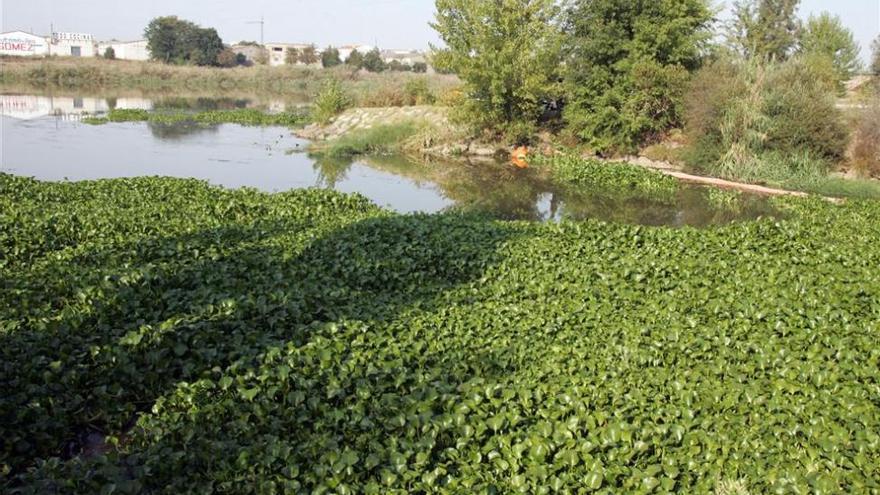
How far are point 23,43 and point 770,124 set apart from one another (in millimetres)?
95562

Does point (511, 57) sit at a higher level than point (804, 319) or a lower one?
higher

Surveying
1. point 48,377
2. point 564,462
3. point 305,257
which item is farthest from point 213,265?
point 564,462

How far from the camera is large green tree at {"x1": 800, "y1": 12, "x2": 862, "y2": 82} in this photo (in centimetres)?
3534

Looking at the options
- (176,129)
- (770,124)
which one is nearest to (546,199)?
(770,124)

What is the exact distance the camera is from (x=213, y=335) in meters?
5.75

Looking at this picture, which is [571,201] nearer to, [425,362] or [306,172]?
[306,172]

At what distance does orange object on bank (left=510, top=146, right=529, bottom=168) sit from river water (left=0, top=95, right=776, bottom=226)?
794 millimetres

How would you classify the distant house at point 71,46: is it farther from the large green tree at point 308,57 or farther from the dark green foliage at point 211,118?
the dark green foliage at point 211,118

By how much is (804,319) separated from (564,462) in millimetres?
3518

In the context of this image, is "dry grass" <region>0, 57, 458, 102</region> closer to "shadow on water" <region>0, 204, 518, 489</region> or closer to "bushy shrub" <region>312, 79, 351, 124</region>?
"bushy shrub" <region>312, 79, 351, 124</region>

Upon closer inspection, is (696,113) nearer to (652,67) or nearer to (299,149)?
(652,67)

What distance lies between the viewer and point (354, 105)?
3309cm

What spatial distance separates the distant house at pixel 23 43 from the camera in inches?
3346

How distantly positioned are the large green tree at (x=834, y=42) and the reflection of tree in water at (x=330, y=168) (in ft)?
85.0
